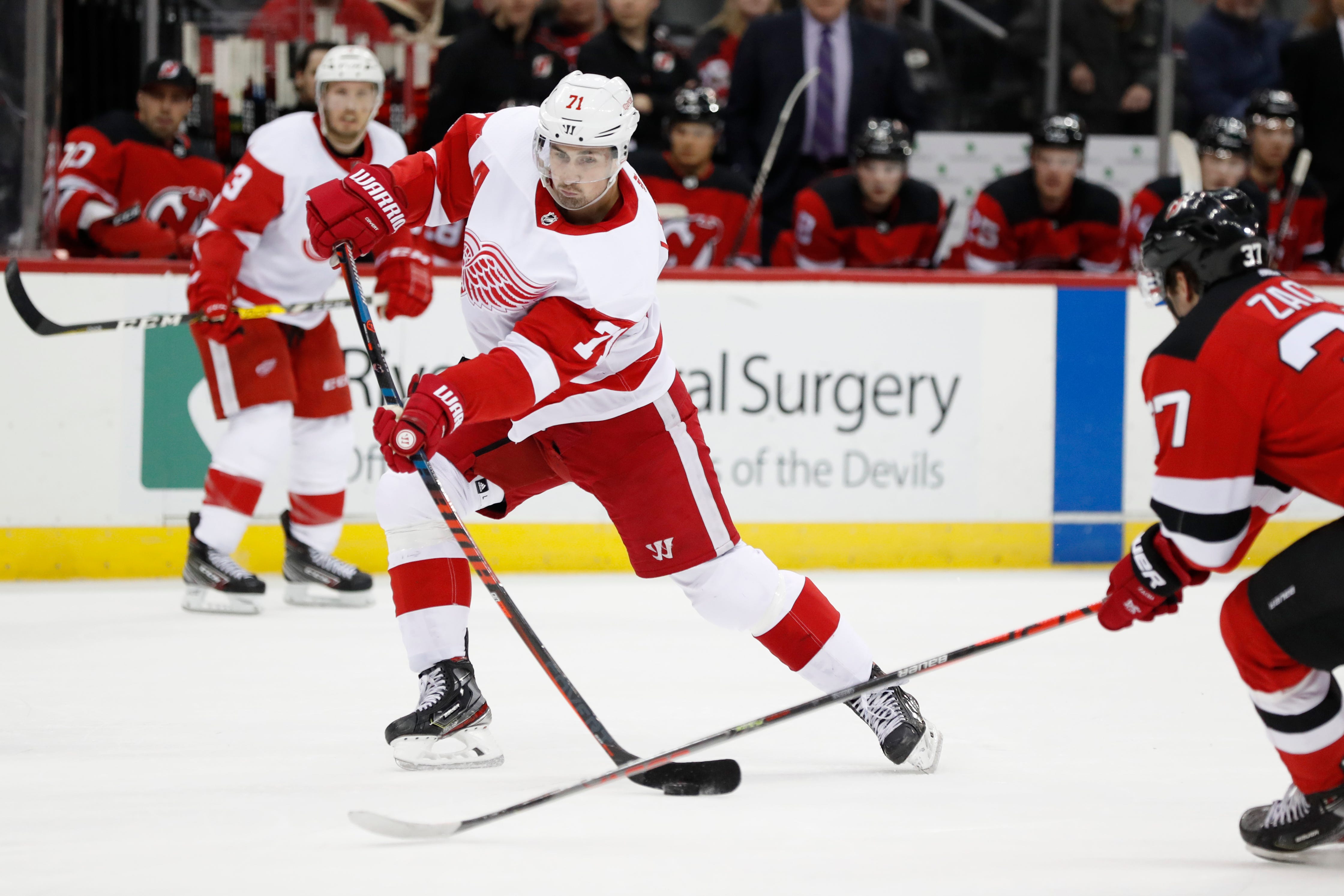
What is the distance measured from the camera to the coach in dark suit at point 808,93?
5.86m

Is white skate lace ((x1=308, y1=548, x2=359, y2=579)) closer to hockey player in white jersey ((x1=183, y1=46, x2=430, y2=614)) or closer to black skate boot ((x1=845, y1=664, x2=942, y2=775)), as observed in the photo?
hockey player in white jersey ((x1=183, y1=46, x2=430, y2=614))

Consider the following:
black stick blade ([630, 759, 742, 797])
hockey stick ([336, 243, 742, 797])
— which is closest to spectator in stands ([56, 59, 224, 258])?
hockey stick ([336, 243, 742, 797])

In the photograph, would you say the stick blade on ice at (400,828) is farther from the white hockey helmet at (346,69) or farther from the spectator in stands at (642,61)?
the spectator in stands at (642,61)

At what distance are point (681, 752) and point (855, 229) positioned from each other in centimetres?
359

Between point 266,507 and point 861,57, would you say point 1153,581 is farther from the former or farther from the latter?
point 861,57

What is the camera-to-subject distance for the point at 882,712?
9.15ft

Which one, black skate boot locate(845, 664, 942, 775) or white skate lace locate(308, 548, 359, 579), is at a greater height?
black skate boot locate(845, 664, 942, 775)

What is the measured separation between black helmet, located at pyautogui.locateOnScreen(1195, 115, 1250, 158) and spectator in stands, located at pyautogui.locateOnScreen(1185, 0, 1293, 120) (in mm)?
805

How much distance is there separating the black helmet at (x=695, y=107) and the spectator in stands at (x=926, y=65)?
4.08 feet

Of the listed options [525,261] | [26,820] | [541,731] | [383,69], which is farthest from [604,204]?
[383,69]

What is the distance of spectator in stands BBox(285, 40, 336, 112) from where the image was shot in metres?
5.27

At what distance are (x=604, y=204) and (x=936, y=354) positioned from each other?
279cm

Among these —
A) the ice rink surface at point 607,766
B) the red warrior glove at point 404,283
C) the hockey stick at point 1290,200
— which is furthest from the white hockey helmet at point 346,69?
the hockey stick at point 1290,200

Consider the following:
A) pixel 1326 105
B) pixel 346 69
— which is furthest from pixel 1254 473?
pixel 1326 105
